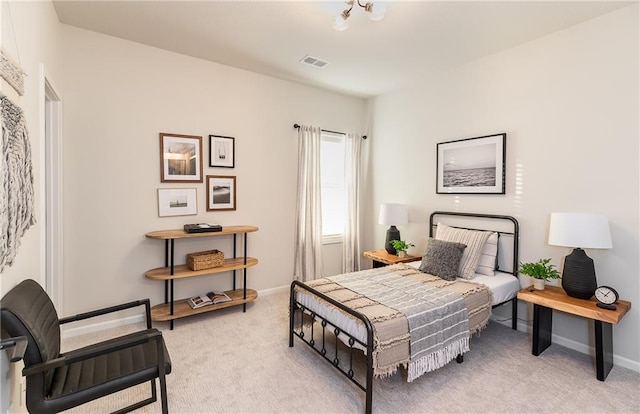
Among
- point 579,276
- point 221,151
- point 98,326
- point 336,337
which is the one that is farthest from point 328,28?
point 98,326

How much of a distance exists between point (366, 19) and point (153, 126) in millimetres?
2378

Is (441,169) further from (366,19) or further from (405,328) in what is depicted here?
(405,328)

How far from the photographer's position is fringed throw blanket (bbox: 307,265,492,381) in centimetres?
204

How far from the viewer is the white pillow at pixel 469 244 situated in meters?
3.06

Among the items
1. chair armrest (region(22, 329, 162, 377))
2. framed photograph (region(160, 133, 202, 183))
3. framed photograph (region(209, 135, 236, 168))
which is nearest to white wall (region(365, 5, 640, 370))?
framed photograph (region(209, 135, 236, 168))

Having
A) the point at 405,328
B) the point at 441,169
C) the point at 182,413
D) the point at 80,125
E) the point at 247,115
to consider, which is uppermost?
the point at 247,115

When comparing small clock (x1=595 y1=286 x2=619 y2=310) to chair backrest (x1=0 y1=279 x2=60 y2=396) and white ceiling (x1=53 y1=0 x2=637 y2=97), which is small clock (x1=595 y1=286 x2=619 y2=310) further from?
chair backrest (x1=0 y1=279 x2=60 y2=396)

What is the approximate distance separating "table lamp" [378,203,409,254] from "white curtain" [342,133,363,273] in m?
0.68

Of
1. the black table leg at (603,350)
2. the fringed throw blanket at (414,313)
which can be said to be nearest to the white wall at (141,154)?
the fringed throw blanket at (414,313)

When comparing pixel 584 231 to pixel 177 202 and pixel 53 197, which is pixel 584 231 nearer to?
pixel 177 202

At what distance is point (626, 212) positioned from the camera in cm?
249

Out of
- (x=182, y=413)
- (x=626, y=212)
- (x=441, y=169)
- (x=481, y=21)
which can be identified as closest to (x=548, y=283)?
(x=626, y=212)

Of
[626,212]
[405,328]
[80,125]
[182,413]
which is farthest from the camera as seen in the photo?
[80,125]

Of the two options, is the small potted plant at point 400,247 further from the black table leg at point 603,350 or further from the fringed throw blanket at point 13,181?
the fringed throw blanket at point 13,181
